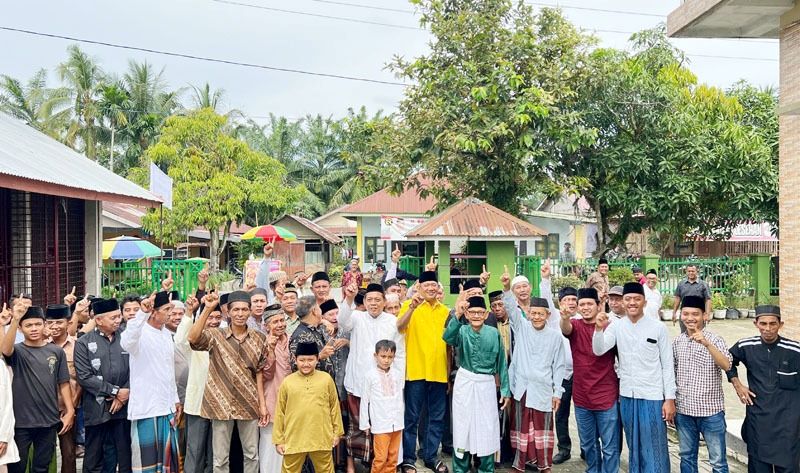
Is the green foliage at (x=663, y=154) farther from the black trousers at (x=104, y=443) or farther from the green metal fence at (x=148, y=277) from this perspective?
the black trousers at (x=104, y=443)

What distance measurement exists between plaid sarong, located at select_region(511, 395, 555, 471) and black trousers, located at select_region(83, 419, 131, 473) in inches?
131

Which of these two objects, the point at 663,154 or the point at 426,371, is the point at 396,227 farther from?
the point at 426,371

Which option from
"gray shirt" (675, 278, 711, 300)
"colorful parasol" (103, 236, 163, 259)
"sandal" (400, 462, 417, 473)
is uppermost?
"colorful parasol" (103, 236, 163, 259)

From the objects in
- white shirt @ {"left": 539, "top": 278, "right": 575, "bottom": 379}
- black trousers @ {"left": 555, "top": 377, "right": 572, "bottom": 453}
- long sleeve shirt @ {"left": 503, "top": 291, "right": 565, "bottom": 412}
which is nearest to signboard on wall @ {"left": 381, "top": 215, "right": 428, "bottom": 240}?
black trousers @ {"left": 555, "top": 377, "right": 572, "bottom": 453}

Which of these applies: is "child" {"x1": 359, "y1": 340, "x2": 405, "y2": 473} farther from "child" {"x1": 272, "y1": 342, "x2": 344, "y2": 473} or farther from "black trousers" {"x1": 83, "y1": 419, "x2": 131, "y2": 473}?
"black trousers" {"x1": 83, "y1": 419, "x2": 131, "y2": 473}

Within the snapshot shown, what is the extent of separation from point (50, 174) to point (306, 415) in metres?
5.94

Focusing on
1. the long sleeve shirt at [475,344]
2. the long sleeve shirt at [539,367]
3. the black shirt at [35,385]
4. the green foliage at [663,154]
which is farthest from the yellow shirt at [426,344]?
the green foliage at [663,154]

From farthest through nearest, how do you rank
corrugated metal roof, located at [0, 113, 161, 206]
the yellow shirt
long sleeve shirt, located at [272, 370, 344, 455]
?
1. corrugated metal roof, located at [0, 113, 161, 206]
2. the yellow shirt
3. long sleeve shirt, located at [272, 370, 344, 455]

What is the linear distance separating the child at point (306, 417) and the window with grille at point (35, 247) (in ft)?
20.8

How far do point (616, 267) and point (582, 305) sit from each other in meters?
10.7

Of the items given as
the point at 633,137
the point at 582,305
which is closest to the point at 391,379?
the point at 582,305

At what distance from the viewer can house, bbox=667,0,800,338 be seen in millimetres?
7305

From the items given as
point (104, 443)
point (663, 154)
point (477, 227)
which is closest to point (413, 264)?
point (477, 227)

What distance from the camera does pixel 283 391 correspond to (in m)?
4.82
